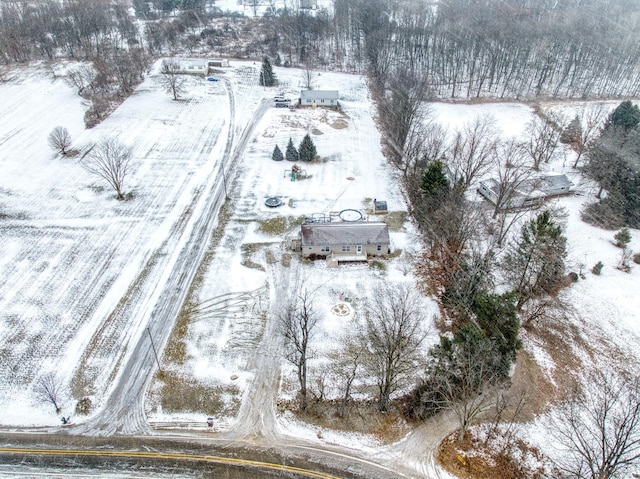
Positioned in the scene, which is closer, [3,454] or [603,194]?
[3,454]

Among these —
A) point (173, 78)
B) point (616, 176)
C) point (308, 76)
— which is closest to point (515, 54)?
point (308, 76)

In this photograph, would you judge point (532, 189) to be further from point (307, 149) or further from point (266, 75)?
point (266, 75)

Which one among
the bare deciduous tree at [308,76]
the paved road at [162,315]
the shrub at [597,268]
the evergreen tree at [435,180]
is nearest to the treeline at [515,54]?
the bare deciduous tree at [308,76]

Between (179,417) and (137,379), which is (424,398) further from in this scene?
(137,379)

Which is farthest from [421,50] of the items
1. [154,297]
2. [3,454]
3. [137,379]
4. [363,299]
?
[3,454]

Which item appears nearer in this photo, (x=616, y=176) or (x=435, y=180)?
(x=435, y=180)

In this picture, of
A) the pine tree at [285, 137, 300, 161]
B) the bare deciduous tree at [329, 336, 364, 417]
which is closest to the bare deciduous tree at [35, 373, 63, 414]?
the bare deciduous tree at [329, 336, 364, 417]

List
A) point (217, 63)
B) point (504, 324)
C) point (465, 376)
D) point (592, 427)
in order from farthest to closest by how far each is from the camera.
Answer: point (217, 63) < point (504, 324) < point (592, 427) < point (465, 376)

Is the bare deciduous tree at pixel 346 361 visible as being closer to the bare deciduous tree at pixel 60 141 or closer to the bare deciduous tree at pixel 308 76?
the bare deciduous tree at pixel 60 141
